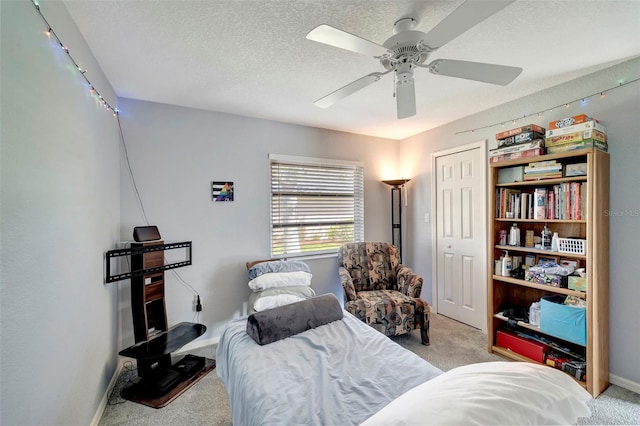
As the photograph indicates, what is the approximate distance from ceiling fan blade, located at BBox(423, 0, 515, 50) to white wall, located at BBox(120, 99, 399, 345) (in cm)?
224

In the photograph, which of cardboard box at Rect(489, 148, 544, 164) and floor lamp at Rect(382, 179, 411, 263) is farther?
floor lamp at Rect(382, 179, 411, 263)

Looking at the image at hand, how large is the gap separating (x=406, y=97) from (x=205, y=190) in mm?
2232

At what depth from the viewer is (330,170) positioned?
3664mm

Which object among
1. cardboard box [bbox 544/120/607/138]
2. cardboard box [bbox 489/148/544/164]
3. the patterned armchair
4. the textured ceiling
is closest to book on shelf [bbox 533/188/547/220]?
cardboard box [bbox 489/148/544/164]

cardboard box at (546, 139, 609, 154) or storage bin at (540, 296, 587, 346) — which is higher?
cardboard box at (546, 139, 609, 154)

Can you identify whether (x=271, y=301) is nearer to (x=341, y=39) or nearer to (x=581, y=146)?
(x=341, y=39)

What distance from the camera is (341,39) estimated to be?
1304mm

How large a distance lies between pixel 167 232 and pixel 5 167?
1893 millimetres

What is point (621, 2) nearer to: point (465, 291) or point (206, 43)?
point (206, 43)

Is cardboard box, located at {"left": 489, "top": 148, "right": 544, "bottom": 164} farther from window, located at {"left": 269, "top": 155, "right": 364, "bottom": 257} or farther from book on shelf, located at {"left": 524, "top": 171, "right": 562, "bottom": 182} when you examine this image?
window, located at {"left": 269, "top": 155, "right": 364, "bottom": 257}

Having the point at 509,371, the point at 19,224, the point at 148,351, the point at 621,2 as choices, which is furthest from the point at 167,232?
the point at 621,2

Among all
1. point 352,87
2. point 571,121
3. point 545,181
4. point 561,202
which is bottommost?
point 561,202

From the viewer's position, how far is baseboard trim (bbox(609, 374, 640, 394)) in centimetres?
199

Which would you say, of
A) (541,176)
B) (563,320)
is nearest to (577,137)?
(541,176)
